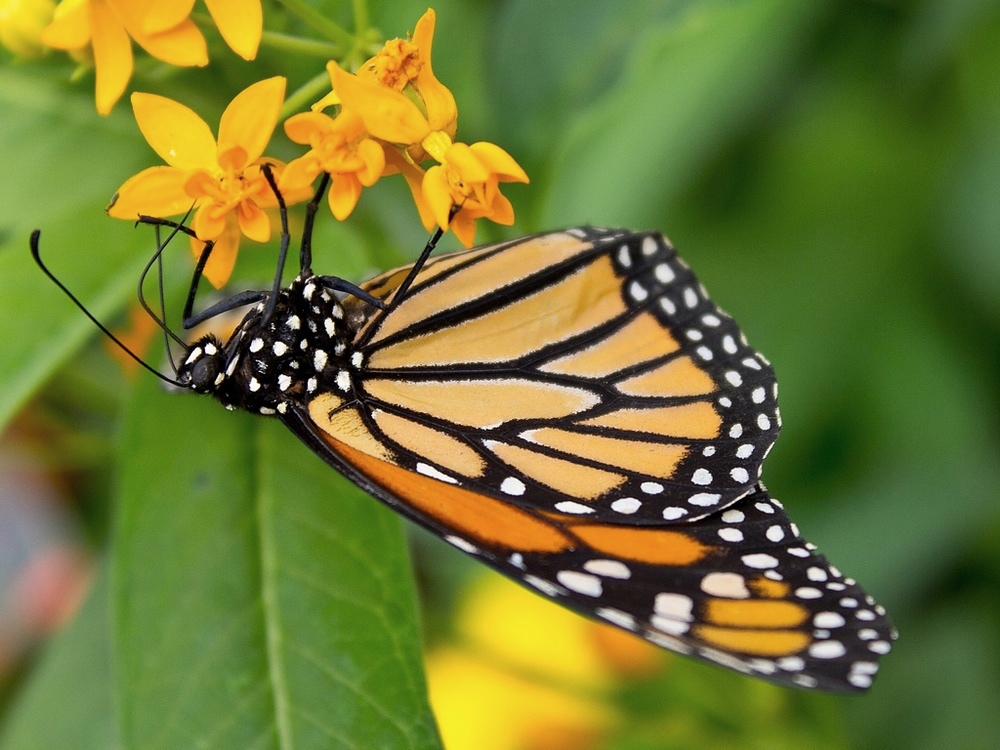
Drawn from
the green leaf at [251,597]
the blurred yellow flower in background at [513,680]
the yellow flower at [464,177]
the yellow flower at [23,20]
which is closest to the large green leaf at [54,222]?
the green leaf at [251,597]

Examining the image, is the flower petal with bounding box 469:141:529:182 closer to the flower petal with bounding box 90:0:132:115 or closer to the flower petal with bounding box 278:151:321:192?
the flower petal with bounding box 278:151:321:192

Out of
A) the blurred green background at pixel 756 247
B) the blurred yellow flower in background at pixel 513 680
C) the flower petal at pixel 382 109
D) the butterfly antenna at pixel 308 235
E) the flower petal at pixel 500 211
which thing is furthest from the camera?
the blurred yellow flower in background at pixel 513 680

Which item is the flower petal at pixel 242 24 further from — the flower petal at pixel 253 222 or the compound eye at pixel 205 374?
the compound eye at pixel 205 374

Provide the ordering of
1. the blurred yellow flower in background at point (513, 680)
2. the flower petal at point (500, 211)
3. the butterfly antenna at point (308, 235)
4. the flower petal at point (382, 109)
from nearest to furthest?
the flower petal at point (382, 109), the flower petal at point (500, 211), the butterfly antenna at point (308, 235), the blurred yellow flower in background at point (513, 680)

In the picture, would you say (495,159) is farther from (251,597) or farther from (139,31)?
(251,597)

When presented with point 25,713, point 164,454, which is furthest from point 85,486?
point 164,454

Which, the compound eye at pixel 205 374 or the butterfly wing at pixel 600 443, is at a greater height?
the butterfly wing at pixel 600 443

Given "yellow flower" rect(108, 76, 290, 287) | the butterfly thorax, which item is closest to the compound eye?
the butterfly thorax
